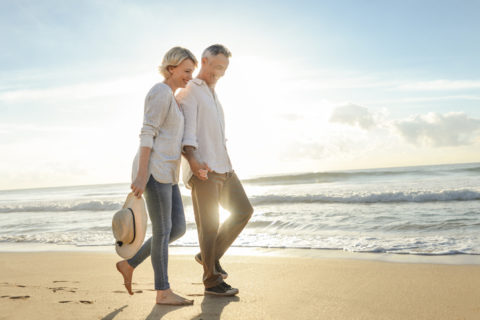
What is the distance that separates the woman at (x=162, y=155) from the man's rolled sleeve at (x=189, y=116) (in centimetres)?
5

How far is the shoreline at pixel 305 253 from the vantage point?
12.9 ft

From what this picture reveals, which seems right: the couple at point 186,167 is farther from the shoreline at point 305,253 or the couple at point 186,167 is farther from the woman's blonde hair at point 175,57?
the shoreline at point 305,253

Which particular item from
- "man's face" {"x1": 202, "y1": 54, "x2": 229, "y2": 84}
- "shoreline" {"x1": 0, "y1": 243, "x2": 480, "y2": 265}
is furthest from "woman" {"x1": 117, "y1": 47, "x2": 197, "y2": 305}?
"shoreline" {"x1": 0, "y1": 243, "x2": 480, "y2": 265}

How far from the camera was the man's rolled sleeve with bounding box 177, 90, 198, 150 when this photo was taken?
2572 mm

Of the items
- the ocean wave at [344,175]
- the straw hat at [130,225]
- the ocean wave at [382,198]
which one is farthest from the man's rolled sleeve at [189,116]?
the ocean wave at [344,175]

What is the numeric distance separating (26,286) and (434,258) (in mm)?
3870

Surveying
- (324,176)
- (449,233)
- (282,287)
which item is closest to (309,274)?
(282,287)

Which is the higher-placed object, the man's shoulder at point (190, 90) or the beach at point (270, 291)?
the man's shoulder at point (190, 90)

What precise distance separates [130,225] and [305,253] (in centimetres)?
275

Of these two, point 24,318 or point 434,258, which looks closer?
point 24,318

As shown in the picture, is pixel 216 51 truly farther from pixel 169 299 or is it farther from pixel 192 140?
pixel 169 299

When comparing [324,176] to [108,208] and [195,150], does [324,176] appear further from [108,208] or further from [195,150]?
[195,150]

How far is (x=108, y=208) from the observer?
13891 mm

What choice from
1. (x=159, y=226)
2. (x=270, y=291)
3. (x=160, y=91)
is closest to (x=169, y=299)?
(x=159, y=226)
